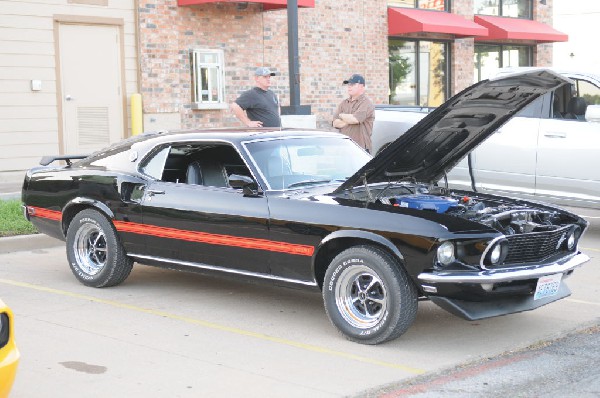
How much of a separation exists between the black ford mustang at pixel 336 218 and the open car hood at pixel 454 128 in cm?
1

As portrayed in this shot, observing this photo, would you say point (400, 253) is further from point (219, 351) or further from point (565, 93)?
point (565, 93)

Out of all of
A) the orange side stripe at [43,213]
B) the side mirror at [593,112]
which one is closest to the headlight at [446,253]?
the orange side stripe at [43,213]

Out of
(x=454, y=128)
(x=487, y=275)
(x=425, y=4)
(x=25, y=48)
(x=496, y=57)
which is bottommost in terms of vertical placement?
(x=487, y=275)

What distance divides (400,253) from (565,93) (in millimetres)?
5890

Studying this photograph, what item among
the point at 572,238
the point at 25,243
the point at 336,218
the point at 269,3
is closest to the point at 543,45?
A: the point at 269,3

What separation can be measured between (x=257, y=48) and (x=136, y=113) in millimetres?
3364

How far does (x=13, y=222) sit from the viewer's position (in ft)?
35.4

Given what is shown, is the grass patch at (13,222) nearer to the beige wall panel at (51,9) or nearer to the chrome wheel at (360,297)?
the beige wall panel at (51,9)

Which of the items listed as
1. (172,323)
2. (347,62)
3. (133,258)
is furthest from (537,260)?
(347,62)

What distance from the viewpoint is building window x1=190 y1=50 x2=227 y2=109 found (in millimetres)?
17281

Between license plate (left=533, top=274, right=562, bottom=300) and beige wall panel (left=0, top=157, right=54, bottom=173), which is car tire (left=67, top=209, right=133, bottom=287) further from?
beige wall panel (left=0, top=157, right=54, bottom=173)

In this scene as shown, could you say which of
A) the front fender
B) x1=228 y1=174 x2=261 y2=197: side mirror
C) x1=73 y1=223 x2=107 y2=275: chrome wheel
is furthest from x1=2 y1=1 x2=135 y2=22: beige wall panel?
the front fender

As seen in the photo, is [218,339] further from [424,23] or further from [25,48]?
[424,23]

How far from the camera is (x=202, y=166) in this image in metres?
7.68
